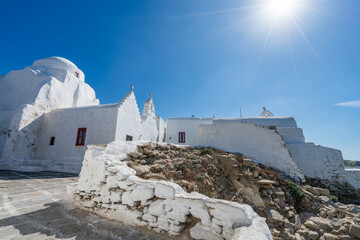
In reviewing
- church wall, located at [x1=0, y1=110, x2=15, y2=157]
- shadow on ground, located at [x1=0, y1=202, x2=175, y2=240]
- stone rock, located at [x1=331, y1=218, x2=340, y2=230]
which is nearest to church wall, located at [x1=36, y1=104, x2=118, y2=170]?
church wall, located at [x1=0, y1=110, x2=15, y2=157]

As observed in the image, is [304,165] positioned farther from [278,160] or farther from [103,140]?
[103,140]

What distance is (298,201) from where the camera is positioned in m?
5.65

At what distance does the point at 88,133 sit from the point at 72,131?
1.43 meters

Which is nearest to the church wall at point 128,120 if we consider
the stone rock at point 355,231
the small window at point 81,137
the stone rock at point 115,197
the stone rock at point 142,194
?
the small window at point 81,137

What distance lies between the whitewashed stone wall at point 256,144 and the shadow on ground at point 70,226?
582cm

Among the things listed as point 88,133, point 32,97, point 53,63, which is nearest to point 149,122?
point 88,133

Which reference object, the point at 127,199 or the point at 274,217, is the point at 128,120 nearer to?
the point at 127,199

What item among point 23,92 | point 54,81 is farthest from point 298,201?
point 23,92

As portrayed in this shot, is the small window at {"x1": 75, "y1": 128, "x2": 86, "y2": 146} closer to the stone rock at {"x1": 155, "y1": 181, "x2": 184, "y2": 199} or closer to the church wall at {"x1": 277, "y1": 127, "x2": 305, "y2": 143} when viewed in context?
the stone rock at {"x1": 155, "y1": 181, "x2": 184, "y2": 199}

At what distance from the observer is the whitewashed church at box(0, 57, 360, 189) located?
26.1 feet

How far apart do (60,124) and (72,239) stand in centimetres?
1243

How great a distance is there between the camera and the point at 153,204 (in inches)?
95.0

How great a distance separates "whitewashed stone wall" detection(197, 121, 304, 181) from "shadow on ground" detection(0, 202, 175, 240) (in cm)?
582

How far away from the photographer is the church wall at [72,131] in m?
10.6
